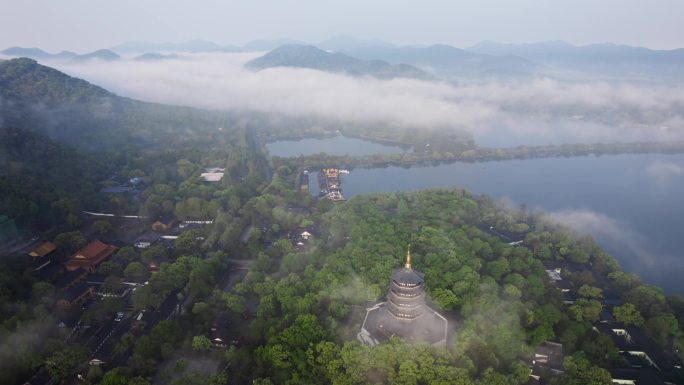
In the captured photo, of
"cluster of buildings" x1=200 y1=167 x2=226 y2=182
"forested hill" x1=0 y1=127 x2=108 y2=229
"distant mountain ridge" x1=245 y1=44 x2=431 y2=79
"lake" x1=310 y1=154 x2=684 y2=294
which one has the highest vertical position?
"distant mountain ridge" x1=245 y1=44 x2=431 y2=79

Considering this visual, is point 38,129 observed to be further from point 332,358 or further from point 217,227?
→ point 332,358

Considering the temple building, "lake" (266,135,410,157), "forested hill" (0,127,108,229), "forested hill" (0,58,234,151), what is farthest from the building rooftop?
"lake" (266,135,410,157)

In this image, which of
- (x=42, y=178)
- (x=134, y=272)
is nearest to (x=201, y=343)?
(x=134, y=272)

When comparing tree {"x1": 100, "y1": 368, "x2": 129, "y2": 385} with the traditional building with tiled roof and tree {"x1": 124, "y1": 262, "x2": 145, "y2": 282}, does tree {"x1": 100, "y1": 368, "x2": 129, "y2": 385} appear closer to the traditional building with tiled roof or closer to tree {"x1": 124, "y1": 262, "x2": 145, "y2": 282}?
tree {"x1": 124, "y1": 262, "x2": 145, "y2": 282}

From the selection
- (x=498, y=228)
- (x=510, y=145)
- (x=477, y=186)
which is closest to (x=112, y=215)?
(x=498, y=228)

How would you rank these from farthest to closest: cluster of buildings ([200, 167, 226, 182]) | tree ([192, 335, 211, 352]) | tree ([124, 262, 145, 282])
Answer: cluster of buildings ([200, 167, 226, 182])
tree ([124, 262, 145, 282])
tree ([192, 335, 211, 352])

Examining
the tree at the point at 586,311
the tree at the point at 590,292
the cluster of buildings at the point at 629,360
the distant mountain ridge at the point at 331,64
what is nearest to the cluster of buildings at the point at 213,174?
the tree at the point at 590,292

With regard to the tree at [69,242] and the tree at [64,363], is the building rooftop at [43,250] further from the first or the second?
the tree at [64,363]
